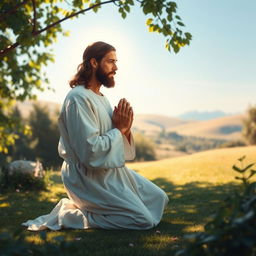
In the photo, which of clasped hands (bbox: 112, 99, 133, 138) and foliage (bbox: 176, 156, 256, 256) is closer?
foliage (bbox: 176, 156, 256, 256)

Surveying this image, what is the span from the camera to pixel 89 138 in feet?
15.8

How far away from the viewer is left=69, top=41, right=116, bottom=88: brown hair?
5.33 meters

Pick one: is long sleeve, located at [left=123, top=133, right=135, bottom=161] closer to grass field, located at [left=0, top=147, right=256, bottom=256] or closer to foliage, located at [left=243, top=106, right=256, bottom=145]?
grass field, located at [left=0, top=147, right=256, bottom=256]

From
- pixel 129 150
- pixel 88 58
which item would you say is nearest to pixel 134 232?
pixel 129 150

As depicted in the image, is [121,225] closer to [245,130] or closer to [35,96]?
[35,96]

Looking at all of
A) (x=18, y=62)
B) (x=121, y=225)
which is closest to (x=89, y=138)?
(x=121, y=225)

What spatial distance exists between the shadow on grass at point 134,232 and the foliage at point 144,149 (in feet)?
179

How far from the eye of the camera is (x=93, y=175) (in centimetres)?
518

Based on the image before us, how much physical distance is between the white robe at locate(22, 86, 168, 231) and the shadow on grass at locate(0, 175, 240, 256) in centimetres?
22

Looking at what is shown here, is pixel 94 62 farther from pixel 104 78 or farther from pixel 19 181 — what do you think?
pixel 19 181

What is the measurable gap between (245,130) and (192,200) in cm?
5361

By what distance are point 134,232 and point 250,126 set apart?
186ft

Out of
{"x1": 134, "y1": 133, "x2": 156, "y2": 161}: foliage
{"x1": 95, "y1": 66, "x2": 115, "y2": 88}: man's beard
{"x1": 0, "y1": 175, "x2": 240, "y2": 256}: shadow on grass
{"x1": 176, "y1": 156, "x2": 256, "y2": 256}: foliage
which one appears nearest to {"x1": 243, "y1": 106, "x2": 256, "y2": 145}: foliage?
{"x1": 134, "y1": 133, "x2": 156, "y2": 161}: foliage

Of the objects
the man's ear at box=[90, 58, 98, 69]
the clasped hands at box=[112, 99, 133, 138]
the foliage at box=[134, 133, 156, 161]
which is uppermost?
the man's ear at box=[90, 58, 98, 69]
